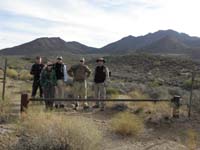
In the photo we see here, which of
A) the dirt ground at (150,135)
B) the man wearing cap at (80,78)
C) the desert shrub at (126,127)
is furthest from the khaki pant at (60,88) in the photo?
the desert shrub at (126,127)

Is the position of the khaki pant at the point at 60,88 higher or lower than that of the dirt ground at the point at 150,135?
higher

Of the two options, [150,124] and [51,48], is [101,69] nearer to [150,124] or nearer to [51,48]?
[150,124]

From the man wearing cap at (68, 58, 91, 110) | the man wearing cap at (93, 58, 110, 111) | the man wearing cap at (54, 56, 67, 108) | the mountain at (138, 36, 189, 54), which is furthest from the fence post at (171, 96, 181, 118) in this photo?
the mountain at (138, 36, 189, 54)

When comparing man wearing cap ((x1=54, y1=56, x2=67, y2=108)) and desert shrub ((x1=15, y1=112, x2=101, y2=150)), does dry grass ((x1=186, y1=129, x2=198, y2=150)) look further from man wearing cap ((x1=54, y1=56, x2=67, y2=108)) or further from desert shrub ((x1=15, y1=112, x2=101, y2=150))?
man wearing cap ((x1=54, y1=56, x2=67, y2=108))

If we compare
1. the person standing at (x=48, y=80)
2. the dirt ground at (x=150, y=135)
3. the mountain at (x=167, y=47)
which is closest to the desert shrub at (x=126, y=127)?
the dirt ground at (x=150, y=135)

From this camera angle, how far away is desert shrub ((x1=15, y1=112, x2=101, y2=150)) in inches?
331

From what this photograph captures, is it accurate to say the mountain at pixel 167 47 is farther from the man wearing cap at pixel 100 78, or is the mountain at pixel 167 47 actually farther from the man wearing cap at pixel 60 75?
the man wearing cap at pixel 60 75

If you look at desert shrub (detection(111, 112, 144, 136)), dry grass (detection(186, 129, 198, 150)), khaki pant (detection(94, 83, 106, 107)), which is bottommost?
dry grass (detection(186, 129, 198, 150))

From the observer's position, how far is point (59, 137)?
27.9ft

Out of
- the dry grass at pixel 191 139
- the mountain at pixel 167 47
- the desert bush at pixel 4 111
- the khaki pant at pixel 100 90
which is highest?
the mountain at pixel 167 47

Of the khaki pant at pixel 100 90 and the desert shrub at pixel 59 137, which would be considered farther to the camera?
the khaki pant at pixel 100 90

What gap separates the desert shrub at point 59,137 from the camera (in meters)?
8.40

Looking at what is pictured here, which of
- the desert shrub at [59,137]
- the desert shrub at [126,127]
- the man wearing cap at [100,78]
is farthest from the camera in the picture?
the man wearing cap at [100,78]

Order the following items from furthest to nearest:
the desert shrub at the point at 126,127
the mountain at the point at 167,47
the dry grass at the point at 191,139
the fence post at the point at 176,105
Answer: the mountain at the point at 167,47 → the fence post at the point at 176,105 → the desert shrub at the point at 126,127 → the dry grass at the point at 191,139
